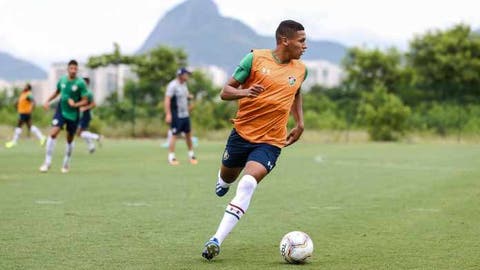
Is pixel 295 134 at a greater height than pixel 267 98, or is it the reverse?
pixel 267 98

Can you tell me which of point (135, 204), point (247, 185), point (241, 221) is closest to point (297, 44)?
point (247, 185)

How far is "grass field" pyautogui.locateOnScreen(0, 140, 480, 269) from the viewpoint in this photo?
652 centimetres

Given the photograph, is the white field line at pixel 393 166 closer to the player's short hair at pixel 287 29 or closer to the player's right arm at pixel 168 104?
the player's right arm at pixel 168 104

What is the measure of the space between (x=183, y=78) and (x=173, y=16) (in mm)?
166847

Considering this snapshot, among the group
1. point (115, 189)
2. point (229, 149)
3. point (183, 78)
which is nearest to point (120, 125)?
point (183, 78)

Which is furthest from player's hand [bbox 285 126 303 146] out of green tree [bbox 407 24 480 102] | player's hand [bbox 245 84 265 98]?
green tree [bbox 407 24 480 102]

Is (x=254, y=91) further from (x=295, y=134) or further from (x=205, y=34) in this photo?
(x=205, y=34)

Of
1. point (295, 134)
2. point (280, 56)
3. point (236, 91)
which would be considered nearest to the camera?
point (236, 91)

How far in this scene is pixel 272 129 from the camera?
723 centimetres

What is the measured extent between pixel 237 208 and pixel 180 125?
12710 mm

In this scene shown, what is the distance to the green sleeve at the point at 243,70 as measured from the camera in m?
7.09

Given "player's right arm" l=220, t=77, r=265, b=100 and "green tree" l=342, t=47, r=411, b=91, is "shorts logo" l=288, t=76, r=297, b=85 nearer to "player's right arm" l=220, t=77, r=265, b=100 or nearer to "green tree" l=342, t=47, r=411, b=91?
"player's right arm" l=220, t=77, r=265, b=100

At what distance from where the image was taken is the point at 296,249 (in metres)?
6.34

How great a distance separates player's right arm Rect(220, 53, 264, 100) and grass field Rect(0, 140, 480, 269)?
1283 mm
